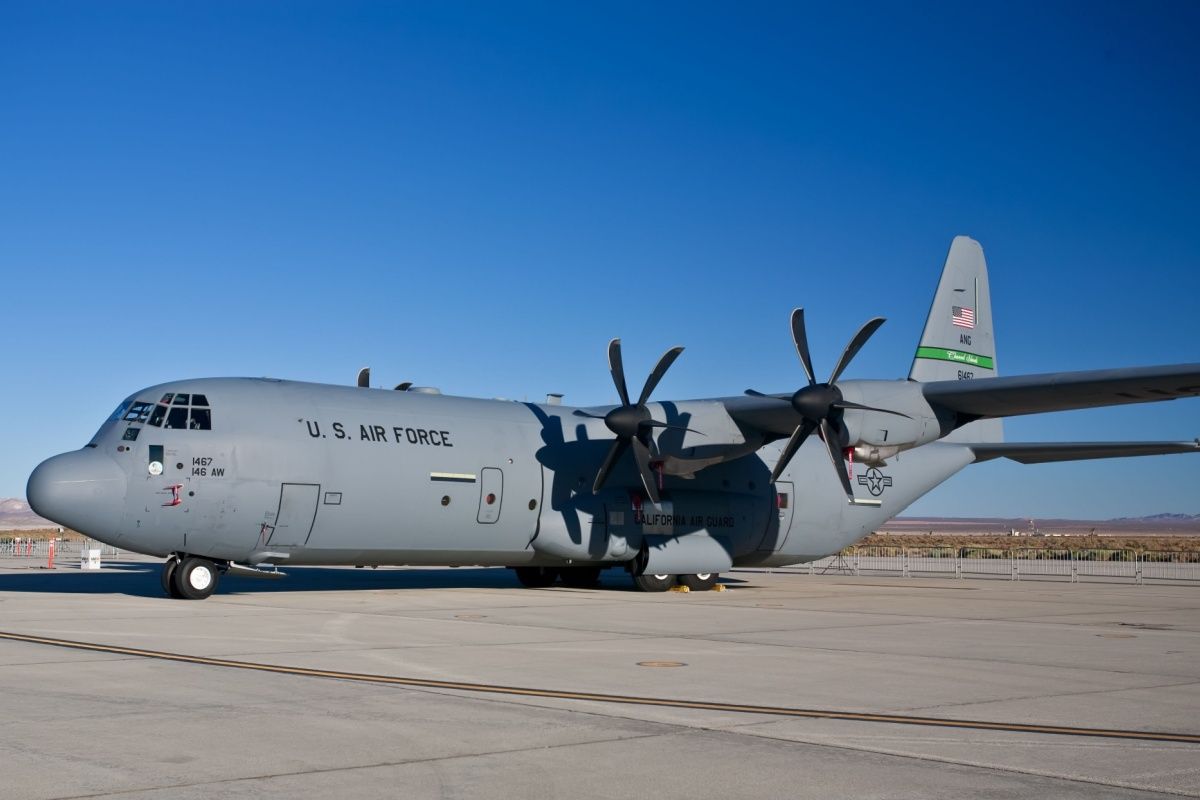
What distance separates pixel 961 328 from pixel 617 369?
10.0 m

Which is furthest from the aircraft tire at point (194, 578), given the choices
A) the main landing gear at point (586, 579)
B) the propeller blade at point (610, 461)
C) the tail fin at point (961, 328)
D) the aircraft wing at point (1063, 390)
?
the tail fin at point (961, 328)

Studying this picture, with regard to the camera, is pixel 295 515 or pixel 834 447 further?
pixel 834 447

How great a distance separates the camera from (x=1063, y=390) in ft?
75.7

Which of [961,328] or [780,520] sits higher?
[961,328]

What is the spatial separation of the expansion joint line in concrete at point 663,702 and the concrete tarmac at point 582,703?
8.1 inches

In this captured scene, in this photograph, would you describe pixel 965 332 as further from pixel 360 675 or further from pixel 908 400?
pixel 360 675

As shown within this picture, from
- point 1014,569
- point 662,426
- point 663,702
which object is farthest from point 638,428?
point 1014,569

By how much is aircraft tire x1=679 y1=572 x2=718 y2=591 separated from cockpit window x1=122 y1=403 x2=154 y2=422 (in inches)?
509

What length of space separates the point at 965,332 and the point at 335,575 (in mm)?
18596

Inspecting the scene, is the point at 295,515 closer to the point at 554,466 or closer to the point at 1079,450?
the point at 554,466

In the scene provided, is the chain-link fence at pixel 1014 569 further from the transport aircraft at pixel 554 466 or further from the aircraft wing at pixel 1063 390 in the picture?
the aircraft wing at pixel 1063 390

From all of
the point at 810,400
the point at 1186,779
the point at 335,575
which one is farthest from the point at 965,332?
the point at 1186,779

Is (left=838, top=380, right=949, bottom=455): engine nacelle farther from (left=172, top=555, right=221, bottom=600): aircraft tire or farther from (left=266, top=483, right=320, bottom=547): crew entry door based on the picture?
(left=172, top=555, right=221, bottom=600): aircraft tire

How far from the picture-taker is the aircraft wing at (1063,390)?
21.9 meters
